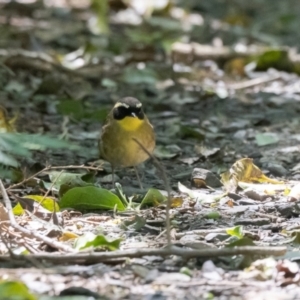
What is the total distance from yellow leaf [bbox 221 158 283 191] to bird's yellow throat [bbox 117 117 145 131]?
90 centimetres

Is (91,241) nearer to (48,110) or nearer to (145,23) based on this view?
(48,110)

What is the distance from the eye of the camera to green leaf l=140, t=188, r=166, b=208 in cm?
447

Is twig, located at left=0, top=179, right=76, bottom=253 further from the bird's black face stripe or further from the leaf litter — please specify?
the bird's black face stripe

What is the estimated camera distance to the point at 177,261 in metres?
3.42

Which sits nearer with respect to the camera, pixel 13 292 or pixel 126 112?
pixel 13 292

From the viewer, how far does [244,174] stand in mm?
5000

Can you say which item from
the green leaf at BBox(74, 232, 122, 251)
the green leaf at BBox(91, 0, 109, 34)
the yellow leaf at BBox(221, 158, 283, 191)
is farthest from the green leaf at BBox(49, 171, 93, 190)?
the green leaf at BBox(91, 0, 109, 34)

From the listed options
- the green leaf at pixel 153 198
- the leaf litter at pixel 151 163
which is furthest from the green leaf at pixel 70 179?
the green leaf at pixel 153 198

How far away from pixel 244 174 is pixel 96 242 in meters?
1.74

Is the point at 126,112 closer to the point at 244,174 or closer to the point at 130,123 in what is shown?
the point at 130,123

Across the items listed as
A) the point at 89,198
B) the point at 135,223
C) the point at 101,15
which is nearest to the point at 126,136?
the point at 89,198

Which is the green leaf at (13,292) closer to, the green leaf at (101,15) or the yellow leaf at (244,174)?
the yellow leaf at (244,174)

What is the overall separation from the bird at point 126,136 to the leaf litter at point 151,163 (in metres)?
0.14

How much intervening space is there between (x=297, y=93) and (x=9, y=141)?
14.7 feet
